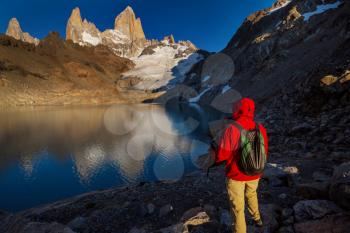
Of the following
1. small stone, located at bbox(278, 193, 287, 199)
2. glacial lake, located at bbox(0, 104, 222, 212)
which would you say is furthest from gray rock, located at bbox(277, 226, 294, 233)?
glacial lake, located at bbox(0, 104, 222, 212)

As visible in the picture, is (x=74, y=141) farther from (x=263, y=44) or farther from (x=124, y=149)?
(x=263, y=44)

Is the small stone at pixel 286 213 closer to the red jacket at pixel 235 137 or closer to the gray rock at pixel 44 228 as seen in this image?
the red jacket at pixel 235 137

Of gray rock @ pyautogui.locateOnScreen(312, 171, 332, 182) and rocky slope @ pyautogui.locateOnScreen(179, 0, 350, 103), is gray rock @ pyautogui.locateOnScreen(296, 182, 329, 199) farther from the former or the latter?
rocky slope @ pyautogui.locateOnScreen(179, 0, 350, 103)

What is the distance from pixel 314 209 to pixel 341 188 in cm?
74

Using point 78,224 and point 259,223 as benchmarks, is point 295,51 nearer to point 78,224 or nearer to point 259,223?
point 78,224

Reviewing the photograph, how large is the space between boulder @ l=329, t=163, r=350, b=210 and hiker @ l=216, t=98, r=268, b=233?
2014mm

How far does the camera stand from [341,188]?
5645 millimetres

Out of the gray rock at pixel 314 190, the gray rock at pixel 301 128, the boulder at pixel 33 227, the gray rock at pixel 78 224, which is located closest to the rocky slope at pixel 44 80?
the boulder at pixel 33 227

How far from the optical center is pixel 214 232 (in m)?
6.71

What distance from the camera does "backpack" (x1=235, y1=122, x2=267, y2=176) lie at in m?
4.90

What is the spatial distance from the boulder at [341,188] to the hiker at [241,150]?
2014 millimetres

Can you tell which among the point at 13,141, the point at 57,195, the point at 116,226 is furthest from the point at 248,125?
the point at 13,141

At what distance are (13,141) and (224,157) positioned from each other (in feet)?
119

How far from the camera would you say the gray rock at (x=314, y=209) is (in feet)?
18.5
